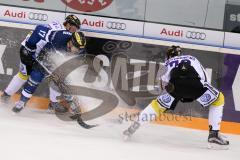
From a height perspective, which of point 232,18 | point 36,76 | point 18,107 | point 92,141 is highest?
point 232,18

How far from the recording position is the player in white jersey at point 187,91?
5.26 metres

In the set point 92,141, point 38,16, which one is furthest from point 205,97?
point 38,16

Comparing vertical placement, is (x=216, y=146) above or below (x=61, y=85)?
below

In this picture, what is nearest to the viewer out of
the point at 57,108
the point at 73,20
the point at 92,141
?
the point at 92,141

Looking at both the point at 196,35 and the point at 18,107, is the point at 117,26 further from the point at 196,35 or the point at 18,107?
the point at 18,107

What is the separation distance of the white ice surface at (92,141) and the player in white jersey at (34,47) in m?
0.20

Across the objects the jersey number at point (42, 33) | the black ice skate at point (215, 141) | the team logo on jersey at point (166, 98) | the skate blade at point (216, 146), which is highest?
the jersey number at point (42, 33)

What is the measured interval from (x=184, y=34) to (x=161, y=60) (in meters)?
0.40

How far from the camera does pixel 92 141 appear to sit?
16.8ft

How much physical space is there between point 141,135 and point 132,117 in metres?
0.71

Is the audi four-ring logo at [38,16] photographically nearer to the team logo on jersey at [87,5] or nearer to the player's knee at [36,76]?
the team logo on jersey at [87,5]

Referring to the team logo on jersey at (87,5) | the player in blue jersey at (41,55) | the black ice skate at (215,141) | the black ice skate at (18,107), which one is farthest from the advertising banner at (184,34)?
the black ice skate at (18,107)

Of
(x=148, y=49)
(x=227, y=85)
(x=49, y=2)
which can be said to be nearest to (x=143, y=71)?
(x=148, y=49)

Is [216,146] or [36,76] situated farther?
[36,76]
